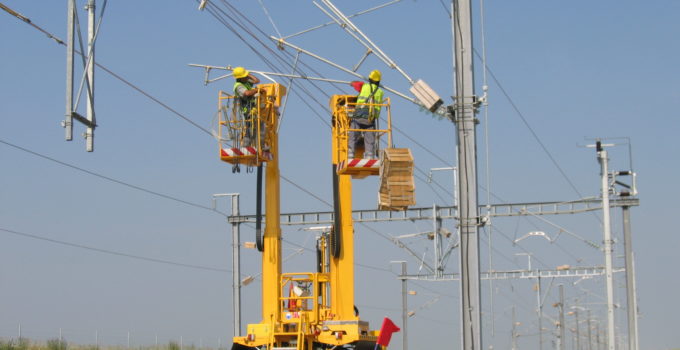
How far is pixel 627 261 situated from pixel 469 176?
84.9 feet

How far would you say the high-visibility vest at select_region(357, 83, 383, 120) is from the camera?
76.4 ft

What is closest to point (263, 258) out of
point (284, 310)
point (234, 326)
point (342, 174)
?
point (284, 310)

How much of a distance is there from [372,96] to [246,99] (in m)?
2.69

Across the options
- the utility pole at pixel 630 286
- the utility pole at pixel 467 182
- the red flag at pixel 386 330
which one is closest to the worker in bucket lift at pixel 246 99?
the utility pole at pixel 467 182

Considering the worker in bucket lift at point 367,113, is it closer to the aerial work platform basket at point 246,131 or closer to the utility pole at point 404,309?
the aerial work platform basket at point 246,131

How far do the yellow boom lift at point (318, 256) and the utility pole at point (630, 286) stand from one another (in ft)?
58.8

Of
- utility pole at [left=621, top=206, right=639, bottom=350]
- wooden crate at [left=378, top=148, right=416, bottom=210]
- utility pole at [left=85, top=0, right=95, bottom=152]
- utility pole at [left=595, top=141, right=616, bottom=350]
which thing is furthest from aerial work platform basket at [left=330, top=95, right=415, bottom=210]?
utility pole at [left=621, top=206, right=639, bottom=350]

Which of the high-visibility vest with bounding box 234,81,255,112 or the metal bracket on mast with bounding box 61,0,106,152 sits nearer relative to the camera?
the metal bracket on mast with bounding box 61,0,106,152

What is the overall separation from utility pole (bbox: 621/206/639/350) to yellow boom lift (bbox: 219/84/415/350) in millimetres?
17935

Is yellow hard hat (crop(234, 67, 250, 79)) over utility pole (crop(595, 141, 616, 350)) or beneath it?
over

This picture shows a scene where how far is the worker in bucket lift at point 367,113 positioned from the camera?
23.1m

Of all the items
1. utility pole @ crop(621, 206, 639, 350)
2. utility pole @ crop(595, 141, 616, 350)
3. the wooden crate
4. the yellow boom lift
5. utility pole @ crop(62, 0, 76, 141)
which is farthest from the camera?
utility pole @ crop(621, 206, 639, 350)

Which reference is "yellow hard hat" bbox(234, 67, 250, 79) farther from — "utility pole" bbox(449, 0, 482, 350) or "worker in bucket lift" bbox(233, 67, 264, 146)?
"utility pole" bbox(449, 0, 482, 350)

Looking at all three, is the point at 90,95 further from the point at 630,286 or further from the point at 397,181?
the point at 630,286
